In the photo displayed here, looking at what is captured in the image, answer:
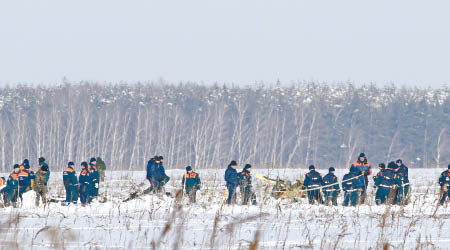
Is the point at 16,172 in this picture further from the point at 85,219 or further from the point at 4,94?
the point at 4,94

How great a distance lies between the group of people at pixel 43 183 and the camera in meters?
16.2

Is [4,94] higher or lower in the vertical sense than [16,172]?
higher

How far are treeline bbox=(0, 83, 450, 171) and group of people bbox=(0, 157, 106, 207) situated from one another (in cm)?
4850

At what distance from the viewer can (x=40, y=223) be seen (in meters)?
9.65

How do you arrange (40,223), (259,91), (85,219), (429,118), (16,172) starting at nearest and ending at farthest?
(40,223) < (85,219) < (16,172) < (429,118) < (259,91)

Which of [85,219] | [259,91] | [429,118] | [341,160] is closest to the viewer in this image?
[85,219]

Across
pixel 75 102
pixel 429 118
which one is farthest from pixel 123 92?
pixel 429 118

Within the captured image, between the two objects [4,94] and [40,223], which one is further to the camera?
[4,94]

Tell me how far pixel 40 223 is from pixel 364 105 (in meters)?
80.4

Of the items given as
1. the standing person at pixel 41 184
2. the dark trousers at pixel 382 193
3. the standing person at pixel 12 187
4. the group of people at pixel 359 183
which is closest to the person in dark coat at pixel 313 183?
the group of people at pixel 359 183

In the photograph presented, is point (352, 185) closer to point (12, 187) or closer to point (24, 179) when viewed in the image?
point (24, 179)

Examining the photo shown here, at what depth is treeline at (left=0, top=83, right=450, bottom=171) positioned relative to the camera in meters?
72.0

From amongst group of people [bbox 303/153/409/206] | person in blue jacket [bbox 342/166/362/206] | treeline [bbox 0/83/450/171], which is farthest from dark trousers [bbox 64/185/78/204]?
treeline [bbox 0/83/450/171]

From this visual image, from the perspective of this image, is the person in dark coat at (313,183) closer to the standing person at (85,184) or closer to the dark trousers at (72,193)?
the standing person at (85,184)
